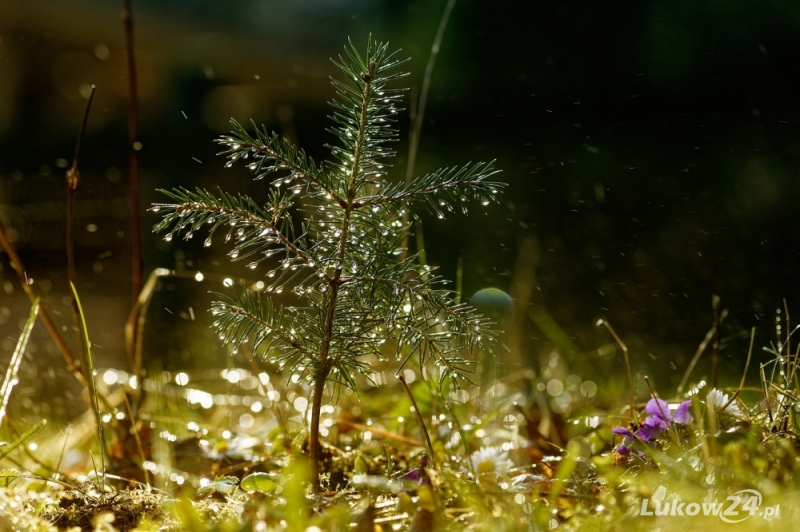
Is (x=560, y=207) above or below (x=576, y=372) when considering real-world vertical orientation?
above

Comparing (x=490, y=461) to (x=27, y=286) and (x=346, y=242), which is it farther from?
(x=27, y=286)

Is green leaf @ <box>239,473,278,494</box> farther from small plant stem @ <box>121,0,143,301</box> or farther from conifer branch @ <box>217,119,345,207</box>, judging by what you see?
small plant stem @ <box>121,0,143,301</box>

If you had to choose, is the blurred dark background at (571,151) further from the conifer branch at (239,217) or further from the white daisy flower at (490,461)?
the conifer branch at (239,217)

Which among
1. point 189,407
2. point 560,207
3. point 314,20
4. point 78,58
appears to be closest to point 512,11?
point 560,207

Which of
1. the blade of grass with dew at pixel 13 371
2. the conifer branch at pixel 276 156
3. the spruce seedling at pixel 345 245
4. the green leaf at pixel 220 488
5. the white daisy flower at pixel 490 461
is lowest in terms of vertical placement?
the white daisy flower at pixel 490 461

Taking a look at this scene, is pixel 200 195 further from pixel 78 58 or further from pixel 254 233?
pixel 78 58

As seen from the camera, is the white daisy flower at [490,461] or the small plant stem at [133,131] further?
the small plant stem at [133,131]

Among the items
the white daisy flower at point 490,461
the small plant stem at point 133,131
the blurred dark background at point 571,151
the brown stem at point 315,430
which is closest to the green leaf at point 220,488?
the brown stem at point 315,430

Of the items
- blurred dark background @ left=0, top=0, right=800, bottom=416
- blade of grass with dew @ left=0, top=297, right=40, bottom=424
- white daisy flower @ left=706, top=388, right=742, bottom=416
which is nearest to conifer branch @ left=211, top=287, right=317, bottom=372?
blade of grass with dew @ left=0, top=297, right=40, bottom=424
